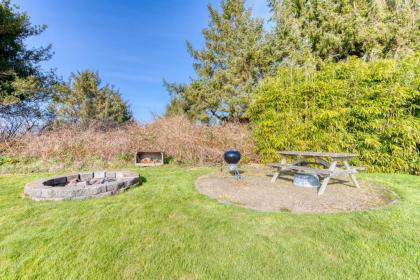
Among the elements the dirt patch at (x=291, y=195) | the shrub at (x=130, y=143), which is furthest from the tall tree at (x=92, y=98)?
the dirt patch at (x=291, y=195)

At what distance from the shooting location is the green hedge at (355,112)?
16.8 ft

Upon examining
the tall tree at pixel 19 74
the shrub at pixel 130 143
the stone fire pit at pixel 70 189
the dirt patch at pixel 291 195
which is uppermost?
the tall tree at pixel 19 74

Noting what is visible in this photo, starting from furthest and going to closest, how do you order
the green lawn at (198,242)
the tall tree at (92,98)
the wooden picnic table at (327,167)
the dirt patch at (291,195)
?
1. the tall tree at (92,98)
2. the wooden picnic table at (327,167)
3. the dirt patch at (291,195)
4. the green lawn at (198,242)

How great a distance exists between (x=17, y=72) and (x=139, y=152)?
5.64 m

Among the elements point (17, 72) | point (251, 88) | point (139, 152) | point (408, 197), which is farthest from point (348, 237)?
point (17, 72)

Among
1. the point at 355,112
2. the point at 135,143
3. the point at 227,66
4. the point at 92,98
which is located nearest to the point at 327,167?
the point at 355,112

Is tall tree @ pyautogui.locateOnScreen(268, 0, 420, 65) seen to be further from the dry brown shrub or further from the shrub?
the shrub

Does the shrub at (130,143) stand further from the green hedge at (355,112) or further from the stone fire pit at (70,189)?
the stone fire pit at (70,189)

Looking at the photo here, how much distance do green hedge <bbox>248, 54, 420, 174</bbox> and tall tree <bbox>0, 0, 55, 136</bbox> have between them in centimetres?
898

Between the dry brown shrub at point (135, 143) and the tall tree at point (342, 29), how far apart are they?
4107 mm

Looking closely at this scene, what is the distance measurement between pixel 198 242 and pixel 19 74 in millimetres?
9948

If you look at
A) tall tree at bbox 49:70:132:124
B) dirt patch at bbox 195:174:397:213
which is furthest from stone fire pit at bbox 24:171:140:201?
tall tree at bbox 49:70:132:124

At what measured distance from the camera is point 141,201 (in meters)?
3.53

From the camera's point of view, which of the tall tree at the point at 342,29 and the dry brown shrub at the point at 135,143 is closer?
the dry brown shrub at the point at 135,143
